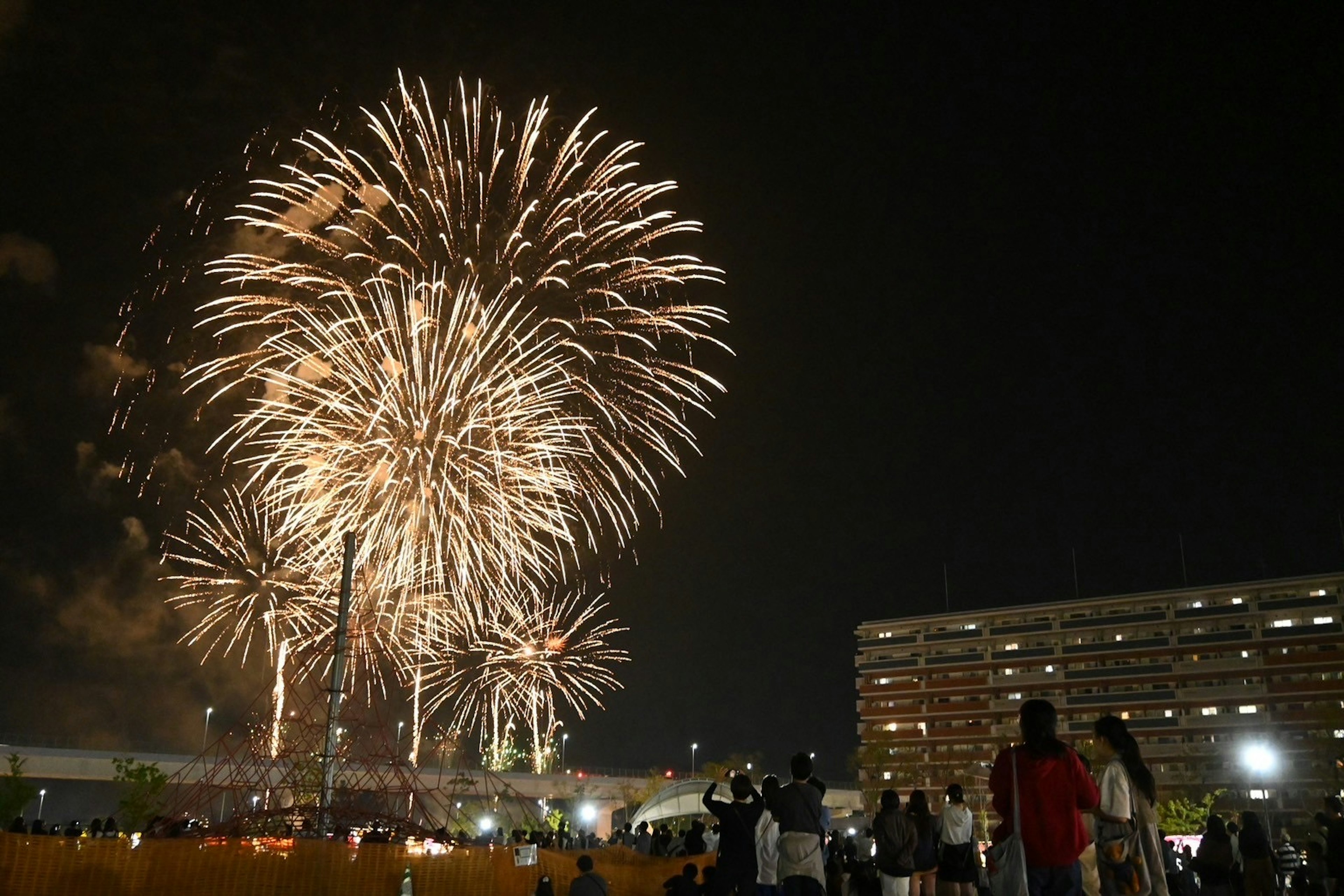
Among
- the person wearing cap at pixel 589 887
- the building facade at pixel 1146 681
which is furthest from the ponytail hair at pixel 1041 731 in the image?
the building facade at pixel 1146 681

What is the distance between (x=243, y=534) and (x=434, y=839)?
26587mm

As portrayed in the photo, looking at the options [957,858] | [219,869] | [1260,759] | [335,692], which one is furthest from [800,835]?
[1260,759]

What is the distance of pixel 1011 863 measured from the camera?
19.9ft

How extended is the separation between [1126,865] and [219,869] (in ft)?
36.3

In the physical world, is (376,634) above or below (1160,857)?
above

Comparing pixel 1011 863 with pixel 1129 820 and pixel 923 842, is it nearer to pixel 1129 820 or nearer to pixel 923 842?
pixel 1129 820

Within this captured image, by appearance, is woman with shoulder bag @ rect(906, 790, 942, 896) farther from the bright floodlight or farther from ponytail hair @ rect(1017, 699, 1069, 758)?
the bright floodlight

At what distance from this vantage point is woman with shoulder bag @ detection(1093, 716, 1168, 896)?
270 inches

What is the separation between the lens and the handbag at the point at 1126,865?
6.81 m

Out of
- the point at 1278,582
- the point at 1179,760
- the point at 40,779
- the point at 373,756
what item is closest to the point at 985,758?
the point at 1179,760

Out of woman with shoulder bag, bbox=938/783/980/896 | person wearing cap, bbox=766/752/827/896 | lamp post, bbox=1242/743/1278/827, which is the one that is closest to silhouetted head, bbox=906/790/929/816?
woman with shoulder bag, bbox=938/783/980/896

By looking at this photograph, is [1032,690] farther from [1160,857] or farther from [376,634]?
[1160,857]

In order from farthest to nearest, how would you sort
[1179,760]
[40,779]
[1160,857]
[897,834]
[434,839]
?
[1179,760] < [40,779] < [434,839] < [897,834] < [1160,857]

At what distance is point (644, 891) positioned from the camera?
16.6 m
